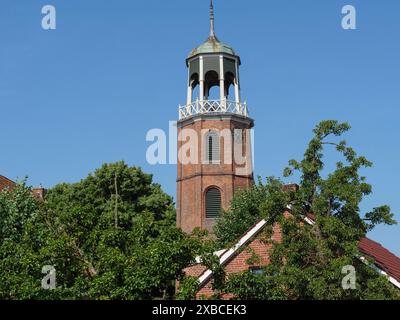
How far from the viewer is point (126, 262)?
17047mm

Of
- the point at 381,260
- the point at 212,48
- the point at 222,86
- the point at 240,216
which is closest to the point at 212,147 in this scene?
the point at 222,86

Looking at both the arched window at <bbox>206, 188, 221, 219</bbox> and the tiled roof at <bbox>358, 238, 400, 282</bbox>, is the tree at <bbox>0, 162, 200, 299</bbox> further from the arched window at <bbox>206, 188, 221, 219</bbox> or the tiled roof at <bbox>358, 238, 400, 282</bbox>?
the arched window at <bbox>206, 188, 221, 219</bbox>

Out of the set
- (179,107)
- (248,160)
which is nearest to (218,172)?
(248,160)

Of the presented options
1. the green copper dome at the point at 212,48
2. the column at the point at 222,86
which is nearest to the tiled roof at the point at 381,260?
the column at the point at 222,86

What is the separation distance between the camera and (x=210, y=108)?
53.2 metres

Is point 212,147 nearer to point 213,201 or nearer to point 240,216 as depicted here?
point 213,201

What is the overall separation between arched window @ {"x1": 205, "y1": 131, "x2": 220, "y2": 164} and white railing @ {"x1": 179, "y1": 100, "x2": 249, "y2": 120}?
1704 mm

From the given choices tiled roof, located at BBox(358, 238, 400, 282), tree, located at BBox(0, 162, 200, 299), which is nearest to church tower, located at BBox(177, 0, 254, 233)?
tiled roof, located at BBox(358, 238, 400, 282)

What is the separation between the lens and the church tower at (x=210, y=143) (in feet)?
171

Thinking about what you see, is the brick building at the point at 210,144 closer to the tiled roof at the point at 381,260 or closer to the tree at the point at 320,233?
the tiled roof at the point at 381,260

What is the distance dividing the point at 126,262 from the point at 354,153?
Answer: 728 cm

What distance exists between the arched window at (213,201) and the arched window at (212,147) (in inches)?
85.7

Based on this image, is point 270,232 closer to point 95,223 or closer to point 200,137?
point 95,223
